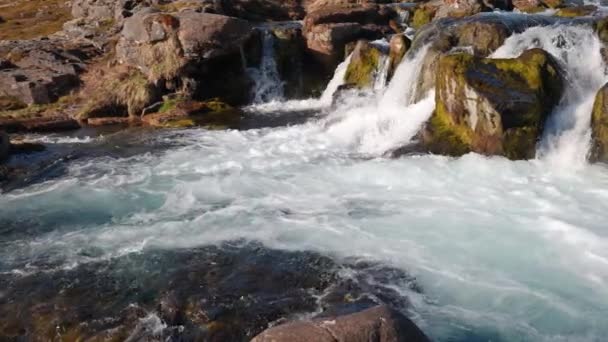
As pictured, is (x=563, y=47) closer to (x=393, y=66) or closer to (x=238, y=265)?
(x=393, y=66)

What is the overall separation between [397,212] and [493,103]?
14.1 ft

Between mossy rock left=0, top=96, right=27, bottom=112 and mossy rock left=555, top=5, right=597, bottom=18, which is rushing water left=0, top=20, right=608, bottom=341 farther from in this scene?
mossy rock left=0, top=96, right=27, bottom=112

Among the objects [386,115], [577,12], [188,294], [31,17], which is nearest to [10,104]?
[386,115]

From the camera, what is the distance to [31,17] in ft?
189

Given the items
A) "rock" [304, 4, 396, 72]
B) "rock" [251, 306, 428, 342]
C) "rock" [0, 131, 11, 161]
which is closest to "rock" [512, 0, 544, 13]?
"rock" [304, 4, 396, 72]

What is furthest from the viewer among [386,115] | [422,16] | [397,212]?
[422,16]

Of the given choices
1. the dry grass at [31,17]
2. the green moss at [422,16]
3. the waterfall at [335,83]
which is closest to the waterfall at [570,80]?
the waterfall at [335,83]

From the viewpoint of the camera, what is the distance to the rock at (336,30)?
2673 cm

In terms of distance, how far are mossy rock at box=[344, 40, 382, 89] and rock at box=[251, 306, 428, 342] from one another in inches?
670

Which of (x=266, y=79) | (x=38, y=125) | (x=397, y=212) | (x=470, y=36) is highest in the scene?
(x=470, y=36)

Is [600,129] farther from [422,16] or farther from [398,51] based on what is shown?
[422,16]

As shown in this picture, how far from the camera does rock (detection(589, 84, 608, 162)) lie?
14117 mm

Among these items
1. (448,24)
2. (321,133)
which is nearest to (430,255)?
(321,133)

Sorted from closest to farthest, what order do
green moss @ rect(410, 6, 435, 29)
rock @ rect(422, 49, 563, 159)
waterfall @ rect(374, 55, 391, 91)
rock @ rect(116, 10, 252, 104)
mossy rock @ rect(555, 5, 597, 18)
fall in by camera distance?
rock @ rect(422, 49, 563, 159)
waterfall @ rect(374, 55, 391, 91)
mossy rock @ rect(555, 5, 597, 18)
rock @ rect(116, 10, 252, 104)
green moss @ rect(410, 6, 435, 29)
